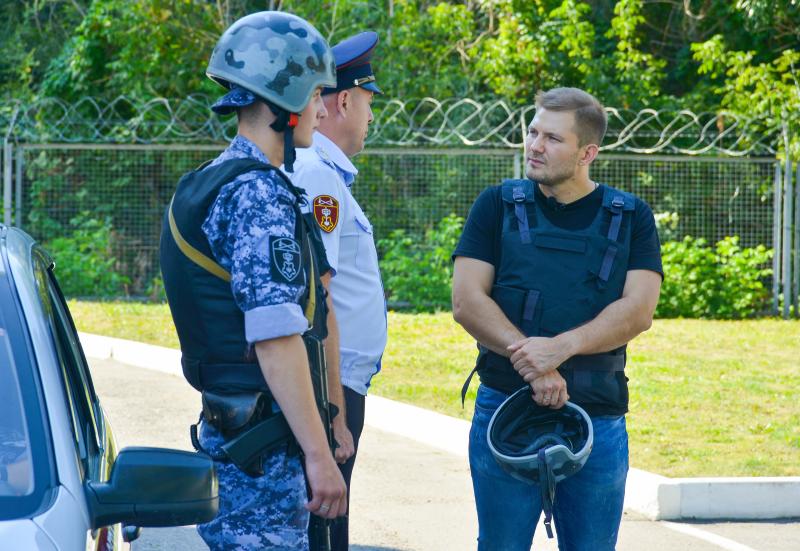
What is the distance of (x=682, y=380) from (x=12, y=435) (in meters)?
8.31

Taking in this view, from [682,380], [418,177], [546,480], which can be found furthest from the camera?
[418,177]

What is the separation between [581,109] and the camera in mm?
3746

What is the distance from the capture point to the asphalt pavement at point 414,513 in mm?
5750

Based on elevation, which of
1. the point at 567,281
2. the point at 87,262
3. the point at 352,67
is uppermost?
the point at 352,67

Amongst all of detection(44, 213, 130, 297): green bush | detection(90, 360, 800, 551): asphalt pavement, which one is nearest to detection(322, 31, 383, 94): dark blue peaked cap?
detection(90, 360, 800, 551): asphalt pavement

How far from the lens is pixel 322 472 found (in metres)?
2.70

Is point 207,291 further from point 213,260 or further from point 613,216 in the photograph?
point 613,216

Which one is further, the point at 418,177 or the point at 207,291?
the point at 418,177

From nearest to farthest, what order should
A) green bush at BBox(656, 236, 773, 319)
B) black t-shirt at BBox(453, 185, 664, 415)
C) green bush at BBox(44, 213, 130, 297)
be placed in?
1. black t-shirt at BBox(453, 185, 664, 415)
2. green bush at BBox(656, 236, 773, 319)
3. green bush at BBox(44, 213, 130, 297)

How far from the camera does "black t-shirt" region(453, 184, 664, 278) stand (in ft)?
12.1

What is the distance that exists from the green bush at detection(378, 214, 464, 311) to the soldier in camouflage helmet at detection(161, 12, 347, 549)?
1222 centimetres

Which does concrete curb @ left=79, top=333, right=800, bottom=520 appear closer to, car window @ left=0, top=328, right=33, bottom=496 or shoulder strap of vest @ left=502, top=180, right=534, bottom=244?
shoulder strap of vest @ left=502, top=180, right=534, bottom=244

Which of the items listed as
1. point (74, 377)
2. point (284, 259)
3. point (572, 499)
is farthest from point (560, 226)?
point (74, 377)

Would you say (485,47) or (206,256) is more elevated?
(485,47)
